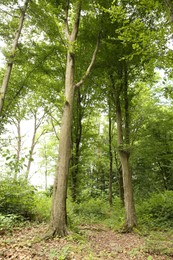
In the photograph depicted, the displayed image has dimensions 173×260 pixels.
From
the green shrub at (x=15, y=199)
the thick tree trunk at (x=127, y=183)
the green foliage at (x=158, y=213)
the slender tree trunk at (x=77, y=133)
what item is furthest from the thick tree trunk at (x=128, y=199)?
the slender tree trunk at (x=77, y=133)

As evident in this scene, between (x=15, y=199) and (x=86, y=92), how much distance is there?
791cm

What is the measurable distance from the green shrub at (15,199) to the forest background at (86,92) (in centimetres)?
3

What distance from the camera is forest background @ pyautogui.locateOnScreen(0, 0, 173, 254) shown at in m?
5.34

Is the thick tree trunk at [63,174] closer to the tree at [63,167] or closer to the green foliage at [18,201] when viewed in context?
the tree at [63,167]

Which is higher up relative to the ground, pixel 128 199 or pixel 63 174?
pixel 63 174

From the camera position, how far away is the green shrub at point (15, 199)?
20.3ft

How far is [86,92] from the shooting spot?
12.3 m

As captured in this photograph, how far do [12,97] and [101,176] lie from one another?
37.9ft

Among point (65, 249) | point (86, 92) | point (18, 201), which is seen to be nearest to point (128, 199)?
point (18, 201)

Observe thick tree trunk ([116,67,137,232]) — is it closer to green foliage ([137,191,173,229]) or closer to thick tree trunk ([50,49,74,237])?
green foliage ([137,191,173,229])

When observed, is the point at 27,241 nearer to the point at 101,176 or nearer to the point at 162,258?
the point at 162,258

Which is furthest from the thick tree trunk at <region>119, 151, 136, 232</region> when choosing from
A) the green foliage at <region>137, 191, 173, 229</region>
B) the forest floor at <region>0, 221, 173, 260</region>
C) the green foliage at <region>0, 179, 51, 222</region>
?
the green foliage at <region>0, 179, 51, 222</region>

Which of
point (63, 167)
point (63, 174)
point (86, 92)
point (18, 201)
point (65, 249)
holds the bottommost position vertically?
point (65, 249)

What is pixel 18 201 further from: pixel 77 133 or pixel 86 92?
pixel 86 92
